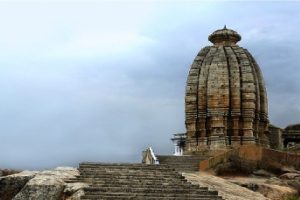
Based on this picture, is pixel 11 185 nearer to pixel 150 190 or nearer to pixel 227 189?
pixel 150 190

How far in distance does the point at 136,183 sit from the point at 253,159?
7.00 meters

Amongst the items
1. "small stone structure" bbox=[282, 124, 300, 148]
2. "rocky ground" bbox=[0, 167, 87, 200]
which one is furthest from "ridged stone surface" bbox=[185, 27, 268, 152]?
"rocky ground" bbox=[0, 167, 87, 200]

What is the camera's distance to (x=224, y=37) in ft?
101

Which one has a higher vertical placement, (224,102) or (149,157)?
(224,102)

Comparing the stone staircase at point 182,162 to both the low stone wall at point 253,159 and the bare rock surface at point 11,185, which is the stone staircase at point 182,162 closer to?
the low stone wall at point 253,159

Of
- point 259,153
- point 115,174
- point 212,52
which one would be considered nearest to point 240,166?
point 259,153

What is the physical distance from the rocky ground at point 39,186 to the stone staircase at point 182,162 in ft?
20.5

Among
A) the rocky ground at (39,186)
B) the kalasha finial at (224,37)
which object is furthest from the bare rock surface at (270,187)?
the kalasha finial at (224,37)

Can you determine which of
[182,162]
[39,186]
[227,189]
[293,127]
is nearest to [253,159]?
[182,162]

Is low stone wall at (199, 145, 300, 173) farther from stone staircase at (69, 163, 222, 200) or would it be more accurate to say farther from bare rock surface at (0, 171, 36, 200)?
bare rock surface at (0, 171, 36, 200)

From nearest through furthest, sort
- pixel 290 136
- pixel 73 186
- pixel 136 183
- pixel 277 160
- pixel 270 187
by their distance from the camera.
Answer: pixel 73 186
pixel 136 183
pixel 270 187
pixel 277 160
pixel 290 136

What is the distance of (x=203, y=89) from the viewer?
96.6 feet

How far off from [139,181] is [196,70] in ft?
51.6

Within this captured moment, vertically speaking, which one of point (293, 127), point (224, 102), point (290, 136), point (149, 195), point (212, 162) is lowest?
point (149, 195)
